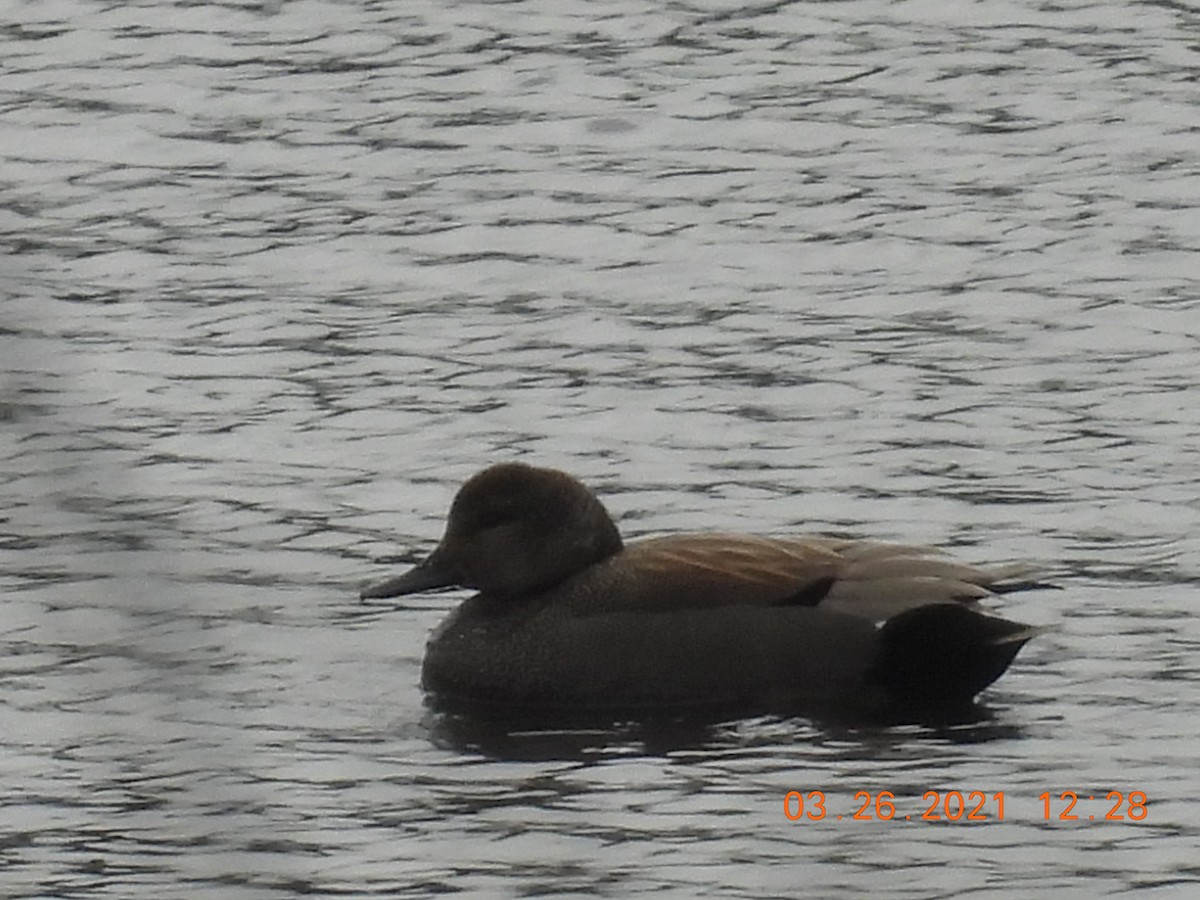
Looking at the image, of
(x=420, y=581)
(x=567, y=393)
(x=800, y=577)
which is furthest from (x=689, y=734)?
(x=567, y=393)

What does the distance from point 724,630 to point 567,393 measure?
363cm

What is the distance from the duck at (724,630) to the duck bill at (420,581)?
1 centimetres

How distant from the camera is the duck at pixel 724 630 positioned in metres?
10.8

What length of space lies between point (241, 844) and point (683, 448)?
4.47m

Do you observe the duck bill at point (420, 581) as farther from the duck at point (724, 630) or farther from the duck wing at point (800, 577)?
the duck wing at point (800, 577)

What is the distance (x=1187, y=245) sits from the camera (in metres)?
16.5

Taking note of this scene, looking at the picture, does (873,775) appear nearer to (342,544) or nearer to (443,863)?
(443,863)

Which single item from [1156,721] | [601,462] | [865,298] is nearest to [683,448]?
[601,462]

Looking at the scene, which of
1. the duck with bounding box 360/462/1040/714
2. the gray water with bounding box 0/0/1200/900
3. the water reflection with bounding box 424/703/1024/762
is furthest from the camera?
the duck with bounding box 360/462/1040/714

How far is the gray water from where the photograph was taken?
373 inches

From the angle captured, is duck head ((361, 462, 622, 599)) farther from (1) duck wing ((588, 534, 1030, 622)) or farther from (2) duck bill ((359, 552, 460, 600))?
(1) duck wing ((588, 534, 1030, 622))

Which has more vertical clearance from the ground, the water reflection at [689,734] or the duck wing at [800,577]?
the duck wing at [800,577]
